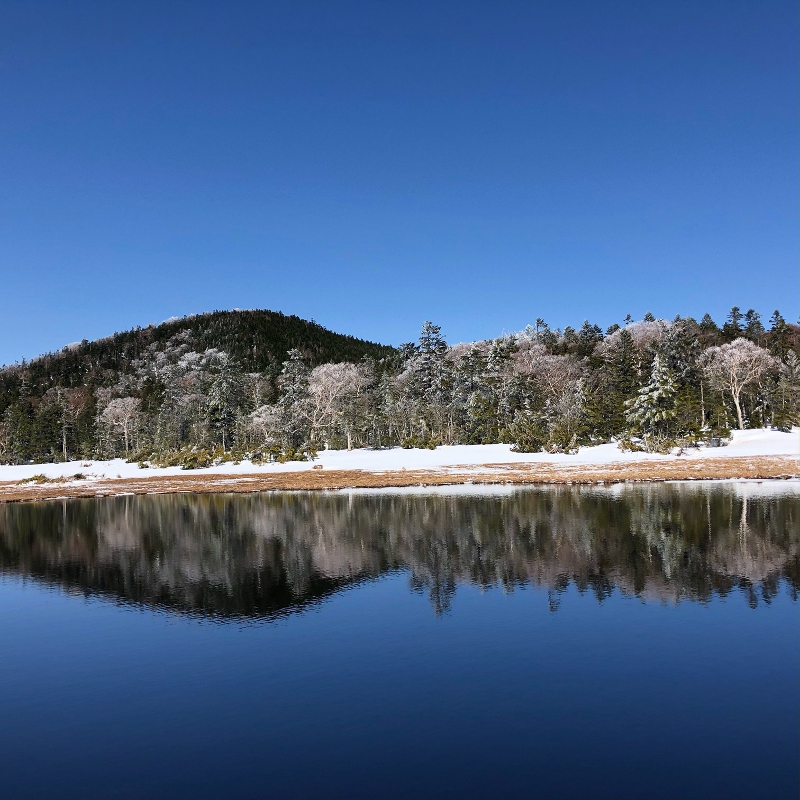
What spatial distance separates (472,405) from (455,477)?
28296 mm

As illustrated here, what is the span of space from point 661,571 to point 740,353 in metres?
67.9

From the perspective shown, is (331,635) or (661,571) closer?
(331,635)

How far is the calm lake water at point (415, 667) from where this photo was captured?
9312mm

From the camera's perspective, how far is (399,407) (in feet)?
286

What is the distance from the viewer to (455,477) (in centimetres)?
5419

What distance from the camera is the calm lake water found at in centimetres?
931

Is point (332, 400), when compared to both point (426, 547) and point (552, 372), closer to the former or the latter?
point (552, 372)

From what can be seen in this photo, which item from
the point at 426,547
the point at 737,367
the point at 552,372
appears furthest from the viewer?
the point at 552,372

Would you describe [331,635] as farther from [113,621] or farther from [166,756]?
[113,621]

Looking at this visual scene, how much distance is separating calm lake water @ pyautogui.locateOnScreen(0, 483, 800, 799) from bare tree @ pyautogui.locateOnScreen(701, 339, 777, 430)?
54.8m

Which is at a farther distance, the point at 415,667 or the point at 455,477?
the point at 455,477

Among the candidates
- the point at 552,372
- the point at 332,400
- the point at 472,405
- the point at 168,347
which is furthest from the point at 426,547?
the point at 168,347

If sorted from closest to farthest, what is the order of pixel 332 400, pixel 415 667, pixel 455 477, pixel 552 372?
pixel 415 667 < pixel 455 477 < pixel 332 400 < pixel 552 372

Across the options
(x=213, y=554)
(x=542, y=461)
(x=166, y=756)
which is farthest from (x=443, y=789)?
(x=542, y=461)
